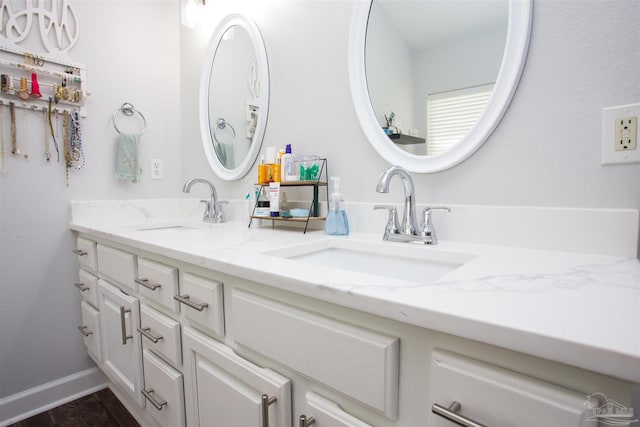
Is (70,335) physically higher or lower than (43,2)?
lower

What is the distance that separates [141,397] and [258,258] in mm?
822

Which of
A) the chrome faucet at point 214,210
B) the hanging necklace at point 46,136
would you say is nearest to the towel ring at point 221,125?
the chrome faucet at point 214,210

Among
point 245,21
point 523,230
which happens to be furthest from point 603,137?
point 245,21

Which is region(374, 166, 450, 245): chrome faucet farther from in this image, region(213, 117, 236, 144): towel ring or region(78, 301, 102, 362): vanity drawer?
region(78, 301, 102, 362): vanity drawer

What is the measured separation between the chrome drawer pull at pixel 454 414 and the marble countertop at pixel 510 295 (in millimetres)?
102

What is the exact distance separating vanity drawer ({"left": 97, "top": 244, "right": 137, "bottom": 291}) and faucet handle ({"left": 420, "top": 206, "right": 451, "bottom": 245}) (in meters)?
0.95

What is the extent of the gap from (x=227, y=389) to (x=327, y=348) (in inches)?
13.4

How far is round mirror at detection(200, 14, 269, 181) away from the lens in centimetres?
151

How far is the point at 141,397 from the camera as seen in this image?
1.16 metres

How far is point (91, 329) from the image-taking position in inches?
61.0

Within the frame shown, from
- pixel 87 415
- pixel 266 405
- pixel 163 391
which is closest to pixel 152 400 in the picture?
pixel 163 391

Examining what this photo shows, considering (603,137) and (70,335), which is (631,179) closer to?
(603,137)

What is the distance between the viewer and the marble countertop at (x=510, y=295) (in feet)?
1.14

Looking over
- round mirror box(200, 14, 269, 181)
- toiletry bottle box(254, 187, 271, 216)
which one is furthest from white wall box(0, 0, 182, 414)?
toiletry bottle box(254, 187, 271, 216)
